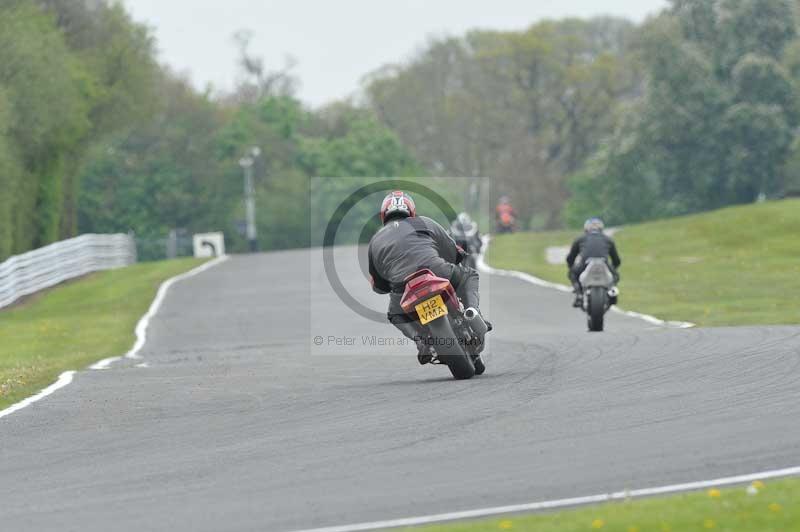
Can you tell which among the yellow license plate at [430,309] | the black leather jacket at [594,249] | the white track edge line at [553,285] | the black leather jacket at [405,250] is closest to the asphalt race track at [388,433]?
the yellow license plate at [430,309]

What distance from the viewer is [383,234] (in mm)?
13219

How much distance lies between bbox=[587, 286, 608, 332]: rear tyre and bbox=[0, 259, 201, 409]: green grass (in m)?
6.49

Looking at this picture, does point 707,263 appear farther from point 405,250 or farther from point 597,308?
point 405,250

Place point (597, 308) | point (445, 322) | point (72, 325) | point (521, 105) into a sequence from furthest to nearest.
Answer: point (521, 105), point (72, 325), point (597, 308), point (445, 322)

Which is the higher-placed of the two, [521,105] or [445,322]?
[521,105]

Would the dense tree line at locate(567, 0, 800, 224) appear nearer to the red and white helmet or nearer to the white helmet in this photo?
the white helmet

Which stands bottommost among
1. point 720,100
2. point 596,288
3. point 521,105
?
point 596,288

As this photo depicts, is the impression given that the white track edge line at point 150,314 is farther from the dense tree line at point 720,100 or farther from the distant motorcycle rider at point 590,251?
the dense tree line at point 720,100

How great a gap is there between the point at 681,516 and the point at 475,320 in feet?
20.8

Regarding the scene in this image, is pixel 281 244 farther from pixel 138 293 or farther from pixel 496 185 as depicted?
pixel 138 293

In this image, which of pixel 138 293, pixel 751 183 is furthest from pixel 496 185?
pixel 138 293

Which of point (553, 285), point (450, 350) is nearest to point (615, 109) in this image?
point (553, 285)

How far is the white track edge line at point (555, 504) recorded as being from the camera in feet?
23.7

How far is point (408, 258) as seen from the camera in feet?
42.9
